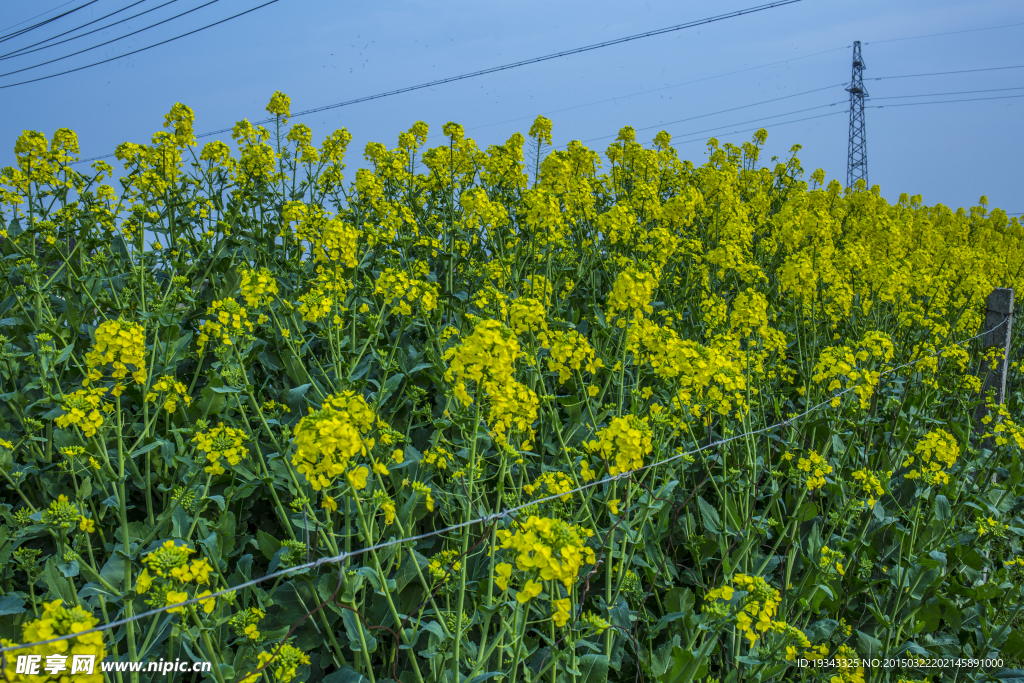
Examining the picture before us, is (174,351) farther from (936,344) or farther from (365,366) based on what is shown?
(936,344)

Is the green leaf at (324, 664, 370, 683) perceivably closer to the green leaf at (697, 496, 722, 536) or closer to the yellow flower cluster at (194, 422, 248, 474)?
the yellow flower cluster at (194, 422, 248, 474)

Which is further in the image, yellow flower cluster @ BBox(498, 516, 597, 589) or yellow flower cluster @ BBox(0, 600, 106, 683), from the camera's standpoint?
yellow flower cluster @ BBox(498, 516, 597, 589)

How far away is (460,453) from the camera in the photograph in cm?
309

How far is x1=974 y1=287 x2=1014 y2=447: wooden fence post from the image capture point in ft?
16.5

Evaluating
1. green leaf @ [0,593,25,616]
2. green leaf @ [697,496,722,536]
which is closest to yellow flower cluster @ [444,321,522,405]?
green leaf @ [697,496,722,536]

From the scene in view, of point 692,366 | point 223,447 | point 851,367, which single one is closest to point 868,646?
point 851,367

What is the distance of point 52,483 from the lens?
3012 millimetres

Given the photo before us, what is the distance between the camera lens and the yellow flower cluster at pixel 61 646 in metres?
1.26

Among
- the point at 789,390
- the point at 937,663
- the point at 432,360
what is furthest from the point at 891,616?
the point at 432,360

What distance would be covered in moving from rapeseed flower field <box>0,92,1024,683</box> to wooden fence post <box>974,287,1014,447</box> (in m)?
0.15

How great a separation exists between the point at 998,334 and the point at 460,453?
4.68 metres

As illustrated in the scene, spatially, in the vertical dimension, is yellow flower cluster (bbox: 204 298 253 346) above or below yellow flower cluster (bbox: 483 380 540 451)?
above

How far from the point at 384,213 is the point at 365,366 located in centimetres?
180

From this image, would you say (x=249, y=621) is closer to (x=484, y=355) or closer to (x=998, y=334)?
(x=484, y=355)
